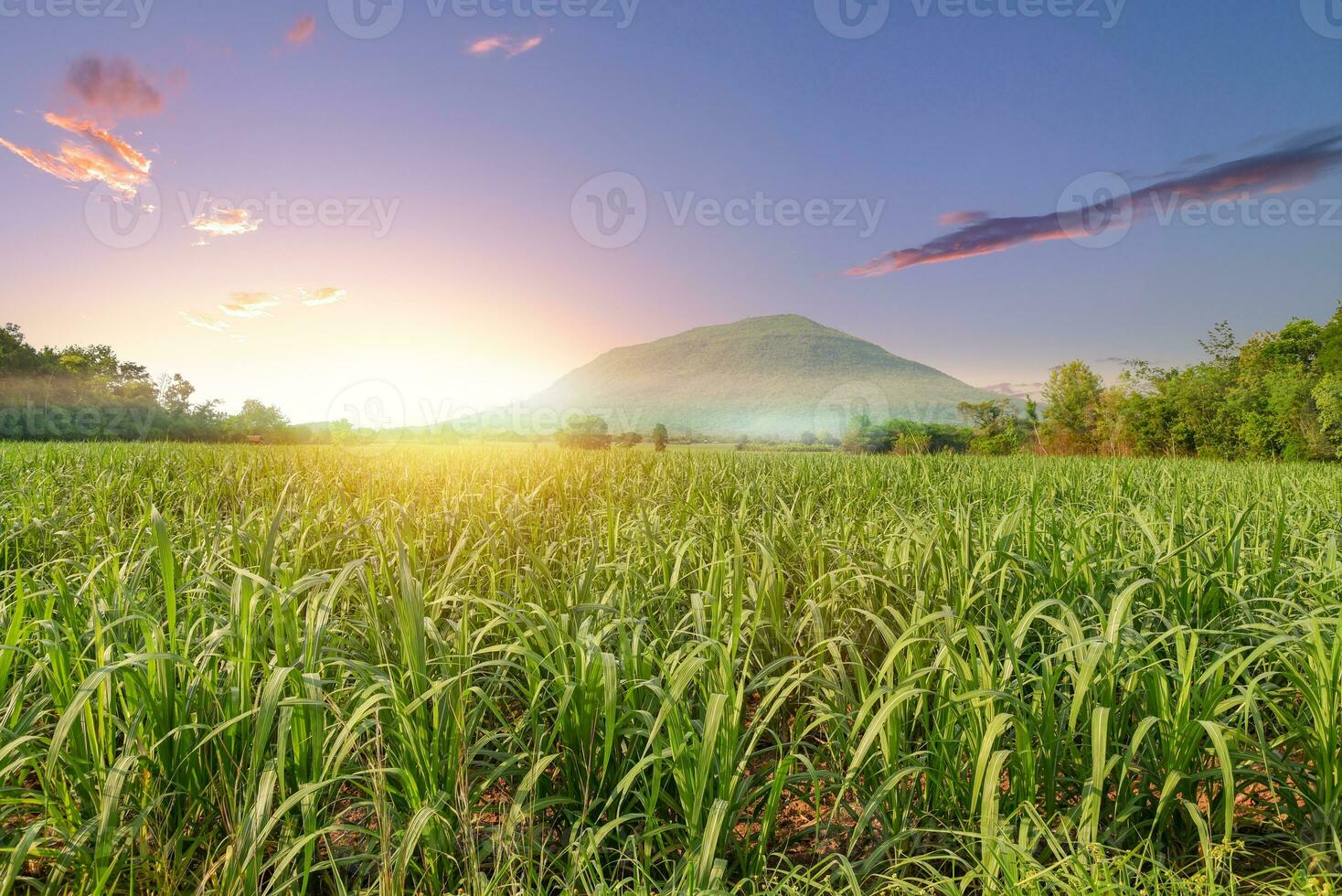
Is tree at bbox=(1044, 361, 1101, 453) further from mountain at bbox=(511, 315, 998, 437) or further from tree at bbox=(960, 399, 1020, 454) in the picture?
mountain at bbox=(511, 315, 998, 437)

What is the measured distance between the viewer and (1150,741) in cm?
176

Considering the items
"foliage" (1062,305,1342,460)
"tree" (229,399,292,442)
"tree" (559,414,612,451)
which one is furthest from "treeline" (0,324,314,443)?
"foliage" (1062,305,1342,460)

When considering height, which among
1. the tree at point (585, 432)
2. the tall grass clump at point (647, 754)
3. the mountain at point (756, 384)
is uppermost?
the mountain at point (756, 384)

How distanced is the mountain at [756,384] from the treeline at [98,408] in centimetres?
8958

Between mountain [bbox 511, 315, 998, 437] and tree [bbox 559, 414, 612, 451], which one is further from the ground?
mountain [bbox 511, 315, 998, 437]

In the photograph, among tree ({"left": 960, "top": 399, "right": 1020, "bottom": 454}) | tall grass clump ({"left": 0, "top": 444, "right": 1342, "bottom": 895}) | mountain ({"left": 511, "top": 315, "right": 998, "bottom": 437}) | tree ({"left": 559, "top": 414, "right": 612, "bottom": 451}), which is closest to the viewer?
tall grass clump ({"left": 0, "top": 444, "right": 1342, "bottom": 895})

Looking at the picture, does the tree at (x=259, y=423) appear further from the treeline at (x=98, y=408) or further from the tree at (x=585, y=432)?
the tree at (x=585, y=432)

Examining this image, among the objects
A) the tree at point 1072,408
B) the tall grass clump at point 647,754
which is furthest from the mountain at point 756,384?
the tall grass clump at point 647,754

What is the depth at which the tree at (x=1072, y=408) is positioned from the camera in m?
30.0

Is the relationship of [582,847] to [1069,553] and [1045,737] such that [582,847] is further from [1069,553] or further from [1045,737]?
[1069,553]

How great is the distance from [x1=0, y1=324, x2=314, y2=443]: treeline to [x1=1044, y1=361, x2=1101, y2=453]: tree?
39.3 metres

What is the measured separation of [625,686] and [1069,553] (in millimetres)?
2674

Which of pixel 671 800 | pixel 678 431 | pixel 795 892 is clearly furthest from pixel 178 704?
pixel 678 431

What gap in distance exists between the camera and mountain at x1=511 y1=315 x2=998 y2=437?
457 feet
